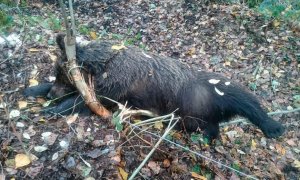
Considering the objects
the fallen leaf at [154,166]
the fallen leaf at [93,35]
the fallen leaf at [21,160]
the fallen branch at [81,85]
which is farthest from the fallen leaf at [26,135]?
the fallen leaf at [93,35]

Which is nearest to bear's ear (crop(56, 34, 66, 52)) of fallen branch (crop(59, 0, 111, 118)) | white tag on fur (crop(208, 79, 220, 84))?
fallen branch (crop(59, 0, 111, 118))

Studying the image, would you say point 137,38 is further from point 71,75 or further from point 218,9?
point 71,75

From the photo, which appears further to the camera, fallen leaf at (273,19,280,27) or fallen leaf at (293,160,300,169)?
fallen leaf at (273,19,280,27)

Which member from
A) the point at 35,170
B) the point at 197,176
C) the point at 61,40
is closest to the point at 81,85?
the point at 61,40

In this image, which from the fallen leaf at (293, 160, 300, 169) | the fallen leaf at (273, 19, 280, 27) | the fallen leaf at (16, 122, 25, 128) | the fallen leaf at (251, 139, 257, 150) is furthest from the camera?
the fallen leaf at (273, 19, 280, 27)

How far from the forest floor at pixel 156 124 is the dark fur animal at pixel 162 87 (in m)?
0.40

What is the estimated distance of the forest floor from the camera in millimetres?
3609

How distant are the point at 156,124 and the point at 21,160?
1.77m

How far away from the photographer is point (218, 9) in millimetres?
8906

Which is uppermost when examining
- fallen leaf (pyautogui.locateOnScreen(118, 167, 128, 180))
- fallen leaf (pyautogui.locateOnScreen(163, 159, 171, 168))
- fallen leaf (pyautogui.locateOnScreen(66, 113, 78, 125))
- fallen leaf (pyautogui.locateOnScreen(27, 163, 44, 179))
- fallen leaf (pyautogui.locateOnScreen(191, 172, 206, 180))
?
fallen leaf (pyautogui.locateOnScreen(66, 113, 78, 125))

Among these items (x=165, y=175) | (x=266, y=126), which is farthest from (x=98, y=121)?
(x=266, y=126)

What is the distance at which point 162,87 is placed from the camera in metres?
4.70

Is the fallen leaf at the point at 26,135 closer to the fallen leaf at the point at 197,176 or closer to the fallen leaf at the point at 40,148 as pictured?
the fallen leaf at the point at 40,148

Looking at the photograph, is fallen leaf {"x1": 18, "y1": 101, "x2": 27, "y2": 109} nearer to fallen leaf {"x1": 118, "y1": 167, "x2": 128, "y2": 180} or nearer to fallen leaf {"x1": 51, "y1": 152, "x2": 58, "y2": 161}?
fallen leaf {"x1": 51, "y1": 152, "x2": 58, "y2": 161}
